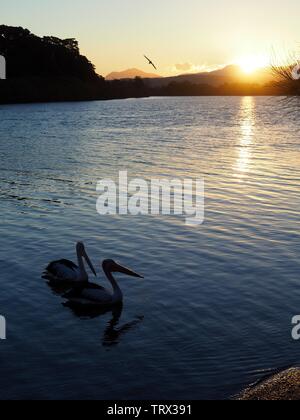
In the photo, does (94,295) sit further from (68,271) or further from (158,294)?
(158,294)

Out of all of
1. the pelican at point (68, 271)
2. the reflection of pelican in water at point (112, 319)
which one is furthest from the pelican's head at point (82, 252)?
the reflection of pelican in water at point (112, 319)

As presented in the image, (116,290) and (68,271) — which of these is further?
(68,271)

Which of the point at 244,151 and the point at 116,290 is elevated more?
the point at 244,151

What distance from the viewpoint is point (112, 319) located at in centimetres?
1422

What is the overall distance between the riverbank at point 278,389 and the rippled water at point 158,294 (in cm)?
50

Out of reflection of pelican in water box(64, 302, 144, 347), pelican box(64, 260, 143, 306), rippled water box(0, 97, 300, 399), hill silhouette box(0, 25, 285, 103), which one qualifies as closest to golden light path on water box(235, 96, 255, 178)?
rippled water box(0, 97, 300, 399)

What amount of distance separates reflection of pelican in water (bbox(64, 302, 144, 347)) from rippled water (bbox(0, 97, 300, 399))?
50 millimetres

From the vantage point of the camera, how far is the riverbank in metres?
9.59

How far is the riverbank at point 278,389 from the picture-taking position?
378 inches

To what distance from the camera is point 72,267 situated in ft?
53.8

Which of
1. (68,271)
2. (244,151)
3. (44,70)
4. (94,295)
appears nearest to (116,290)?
(94,295)

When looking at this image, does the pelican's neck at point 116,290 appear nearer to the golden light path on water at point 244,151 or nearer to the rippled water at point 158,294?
the rippled water at point 158,294

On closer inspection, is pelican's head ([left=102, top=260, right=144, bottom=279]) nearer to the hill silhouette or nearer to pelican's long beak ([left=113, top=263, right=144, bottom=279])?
pelican's long beak ([left=113, top=263, right=144, bottom=279])

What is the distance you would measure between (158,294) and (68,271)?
8.62ft
